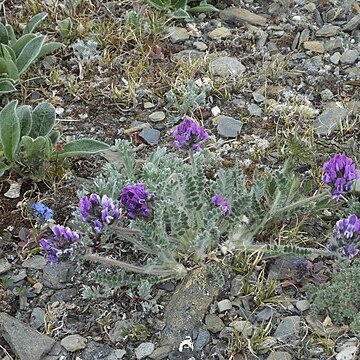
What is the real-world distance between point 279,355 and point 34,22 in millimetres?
2306

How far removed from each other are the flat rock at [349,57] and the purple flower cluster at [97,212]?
2.03 m

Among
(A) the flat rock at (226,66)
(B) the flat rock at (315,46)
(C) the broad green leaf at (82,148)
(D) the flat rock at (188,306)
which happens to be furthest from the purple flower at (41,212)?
(B) the flat rock at (315,46)

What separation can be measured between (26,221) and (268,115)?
1327 millimetres

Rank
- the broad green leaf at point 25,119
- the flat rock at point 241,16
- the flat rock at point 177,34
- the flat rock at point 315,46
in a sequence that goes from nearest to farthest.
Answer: the broad green leaf at point 25,119 → the flat rock at point 315,46 → the flat rock at point 177,34 → the flat rock at point 241,16

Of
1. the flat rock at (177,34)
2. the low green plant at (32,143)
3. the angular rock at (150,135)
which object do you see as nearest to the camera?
the low green plant at (32,143)

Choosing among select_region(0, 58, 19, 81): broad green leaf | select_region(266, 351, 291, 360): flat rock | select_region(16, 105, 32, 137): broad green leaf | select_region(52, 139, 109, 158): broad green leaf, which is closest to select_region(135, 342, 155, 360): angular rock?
select_region(266, 351, 291, 360): flat rock

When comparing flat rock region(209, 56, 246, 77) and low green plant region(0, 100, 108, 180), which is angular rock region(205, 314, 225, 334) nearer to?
low green plant region(0, 100, 108, 180)

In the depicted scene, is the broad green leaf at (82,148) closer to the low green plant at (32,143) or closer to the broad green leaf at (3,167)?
the low green plant at (32,143)

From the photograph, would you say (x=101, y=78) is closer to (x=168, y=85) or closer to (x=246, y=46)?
(x=168, y=85)

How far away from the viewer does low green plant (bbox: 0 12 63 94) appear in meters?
3.93

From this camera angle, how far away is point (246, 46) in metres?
4.45

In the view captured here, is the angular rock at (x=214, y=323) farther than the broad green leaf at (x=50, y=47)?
No

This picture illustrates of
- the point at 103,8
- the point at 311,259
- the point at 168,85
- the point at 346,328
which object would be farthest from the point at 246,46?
the point at 346,328

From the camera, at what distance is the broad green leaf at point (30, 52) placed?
13.1ft
